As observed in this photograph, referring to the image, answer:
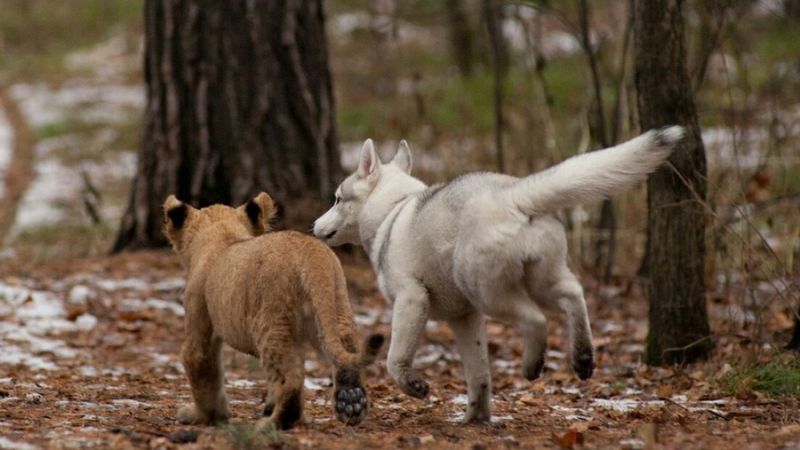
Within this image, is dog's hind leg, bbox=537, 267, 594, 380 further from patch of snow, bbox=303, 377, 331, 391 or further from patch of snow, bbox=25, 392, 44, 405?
patch of snow, bbox=25, 392, 44, 405

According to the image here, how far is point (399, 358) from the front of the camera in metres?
6.32

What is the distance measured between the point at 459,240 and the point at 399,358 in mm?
738

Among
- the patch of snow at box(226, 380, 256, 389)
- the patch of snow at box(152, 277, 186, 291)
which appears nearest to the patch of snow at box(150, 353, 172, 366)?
the patch of snow at box(226, 380, 256, 389)

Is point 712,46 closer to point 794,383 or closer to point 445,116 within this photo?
point 794,383

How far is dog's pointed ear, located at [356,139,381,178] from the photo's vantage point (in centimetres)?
720

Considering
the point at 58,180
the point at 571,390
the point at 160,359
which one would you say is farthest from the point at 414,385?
the point at 58,180

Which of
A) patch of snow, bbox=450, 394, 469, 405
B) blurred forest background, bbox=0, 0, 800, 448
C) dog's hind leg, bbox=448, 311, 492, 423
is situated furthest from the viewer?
blurred forest background, bbox=0, 0, 800, 448

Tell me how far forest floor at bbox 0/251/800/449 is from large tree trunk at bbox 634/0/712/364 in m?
0.28

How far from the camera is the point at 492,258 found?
19.4 feet

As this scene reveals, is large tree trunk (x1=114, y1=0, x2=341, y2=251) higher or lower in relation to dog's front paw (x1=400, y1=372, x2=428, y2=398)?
higher

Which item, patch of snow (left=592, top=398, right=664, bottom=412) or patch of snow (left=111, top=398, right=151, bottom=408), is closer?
patch of snow (left=111, top=398, right=151, bottom=408)

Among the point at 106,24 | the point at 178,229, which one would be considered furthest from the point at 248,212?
the point at 106,24

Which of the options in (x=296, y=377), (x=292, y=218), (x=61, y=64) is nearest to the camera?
(x=296, y=377)

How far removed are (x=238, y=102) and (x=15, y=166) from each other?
50.3 feet
